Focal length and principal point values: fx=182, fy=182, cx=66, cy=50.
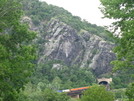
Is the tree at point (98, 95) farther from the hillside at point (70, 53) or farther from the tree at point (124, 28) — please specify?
the hillside at point (70, 53)

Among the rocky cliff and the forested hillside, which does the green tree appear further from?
the rocky cliff

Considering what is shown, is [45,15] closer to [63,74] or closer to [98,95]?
[63,74]

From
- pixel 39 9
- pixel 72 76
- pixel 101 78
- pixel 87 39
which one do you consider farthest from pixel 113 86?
pixel 39 9

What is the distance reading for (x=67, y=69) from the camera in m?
114

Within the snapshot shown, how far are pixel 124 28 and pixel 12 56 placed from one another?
8.97 m

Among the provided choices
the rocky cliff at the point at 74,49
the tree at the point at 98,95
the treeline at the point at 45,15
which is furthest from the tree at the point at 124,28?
the treeline at the point at 45,15

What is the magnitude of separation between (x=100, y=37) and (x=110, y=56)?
23.7 meters

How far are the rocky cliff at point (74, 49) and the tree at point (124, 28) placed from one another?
10862 cm

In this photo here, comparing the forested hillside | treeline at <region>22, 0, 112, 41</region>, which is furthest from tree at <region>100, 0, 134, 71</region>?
treeline at <region>22, 0, 112, 41</region>

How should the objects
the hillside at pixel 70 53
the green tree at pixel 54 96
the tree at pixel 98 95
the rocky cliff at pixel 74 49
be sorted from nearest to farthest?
the tree at pixel 98 95
the green tree at pixel 54 96
the hillside at pixel 70 53
the rocky cliff at pixel 74 49

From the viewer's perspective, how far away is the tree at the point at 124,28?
37.9ft

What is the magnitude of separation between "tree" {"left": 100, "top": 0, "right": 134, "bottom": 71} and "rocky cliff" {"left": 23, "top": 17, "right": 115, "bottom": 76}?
356ft

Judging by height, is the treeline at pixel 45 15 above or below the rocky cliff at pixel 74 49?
above

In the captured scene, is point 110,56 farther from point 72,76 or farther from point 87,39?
point 72,76
